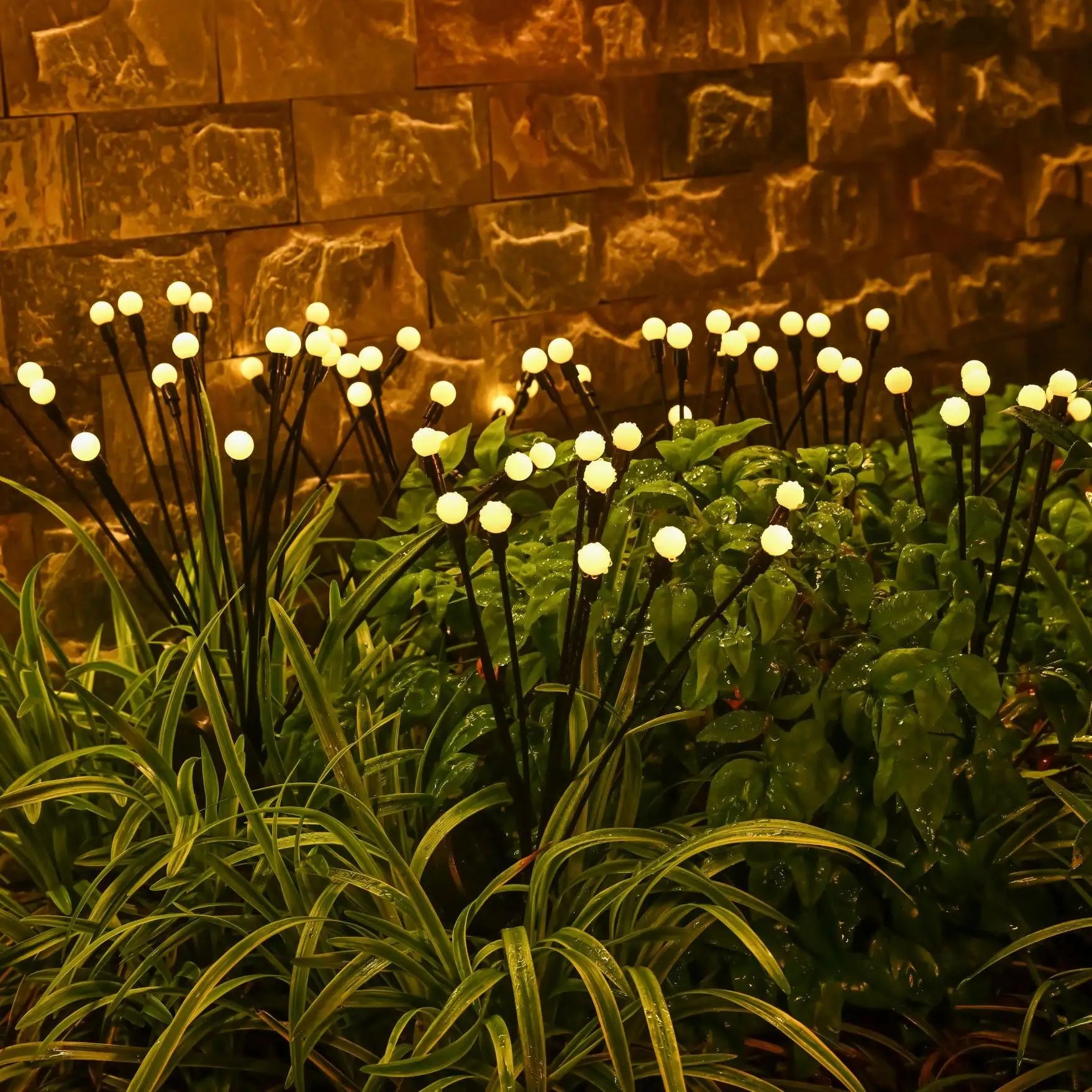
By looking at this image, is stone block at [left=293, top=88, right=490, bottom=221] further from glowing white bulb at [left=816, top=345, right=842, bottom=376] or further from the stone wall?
glowing white bulb at [left=816, top=345, right=842, bottom=376]

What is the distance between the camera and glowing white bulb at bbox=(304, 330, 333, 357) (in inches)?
67.7

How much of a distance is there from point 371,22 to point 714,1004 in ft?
5.46

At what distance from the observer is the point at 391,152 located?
2.22 m

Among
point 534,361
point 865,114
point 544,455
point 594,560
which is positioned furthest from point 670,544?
point 865,114

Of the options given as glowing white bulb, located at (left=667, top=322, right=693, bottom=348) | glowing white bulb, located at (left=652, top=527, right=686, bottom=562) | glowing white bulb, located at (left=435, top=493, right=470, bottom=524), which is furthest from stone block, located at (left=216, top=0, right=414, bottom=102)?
glowing white bulb, located at (left=652, top=527, right=686, bottom=562)

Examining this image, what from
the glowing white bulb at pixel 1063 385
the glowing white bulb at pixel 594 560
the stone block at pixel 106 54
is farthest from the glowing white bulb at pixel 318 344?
the glowing white bulb at pixel 1063 385

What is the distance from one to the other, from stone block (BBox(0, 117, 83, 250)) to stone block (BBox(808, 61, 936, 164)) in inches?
61.1

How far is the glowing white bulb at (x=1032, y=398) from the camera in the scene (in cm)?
148

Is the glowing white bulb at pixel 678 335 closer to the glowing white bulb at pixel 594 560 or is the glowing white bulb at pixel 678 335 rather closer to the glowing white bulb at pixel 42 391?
the glowing white bulb at pixel 594 560

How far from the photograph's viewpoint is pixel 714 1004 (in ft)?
4.52

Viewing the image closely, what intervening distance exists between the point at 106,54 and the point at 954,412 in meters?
1.39

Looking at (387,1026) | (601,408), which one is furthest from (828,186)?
(387,1026)

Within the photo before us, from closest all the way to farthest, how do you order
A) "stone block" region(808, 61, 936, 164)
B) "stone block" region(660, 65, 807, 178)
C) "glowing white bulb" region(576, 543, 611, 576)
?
"glowing white bulb" region(576, 543, 611, 576) < "stone block" region(660, 65, 807, 178) < "stone block" region(808, 61, 936, 164)

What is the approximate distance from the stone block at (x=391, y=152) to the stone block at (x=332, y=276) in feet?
0.12
